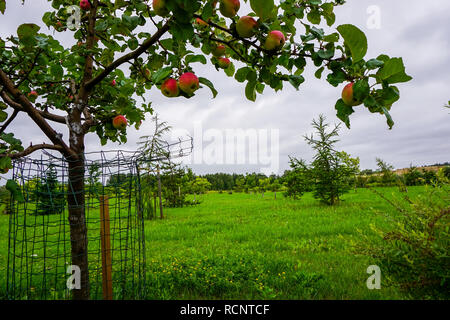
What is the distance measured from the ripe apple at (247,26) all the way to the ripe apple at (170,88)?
46cm

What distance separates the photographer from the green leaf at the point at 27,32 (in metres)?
1.74

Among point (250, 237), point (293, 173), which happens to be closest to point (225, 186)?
point (293, 173)

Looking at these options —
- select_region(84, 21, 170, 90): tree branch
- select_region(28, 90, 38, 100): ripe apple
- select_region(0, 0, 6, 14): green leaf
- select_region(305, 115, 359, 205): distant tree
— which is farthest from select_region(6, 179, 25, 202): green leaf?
select_region(305, 115, 359, 205): distant tree

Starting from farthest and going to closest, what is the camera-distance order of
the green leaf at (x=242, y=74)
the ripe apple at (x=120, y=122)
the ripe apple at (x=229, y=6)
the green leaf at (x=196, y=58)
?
the ripe apple at (x=120, y=122), the green leaf at (x=242, y=74), the green leaf at (x=196, y=58), the ripe apple at (x=229, y=6)

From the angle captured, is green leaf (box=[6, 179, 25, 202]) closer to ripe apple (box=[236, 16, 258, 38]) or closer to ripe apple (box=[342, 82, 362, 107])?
ripe apple (box=[236, 16, 258, 38])

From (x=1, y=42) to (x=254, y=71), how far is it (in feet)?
7.21

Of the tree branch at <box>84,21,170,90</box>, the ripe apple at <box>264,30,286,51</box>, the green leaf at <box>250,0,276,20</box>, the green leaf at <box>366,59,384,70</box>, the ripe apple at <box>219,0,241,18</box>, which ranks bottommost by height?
the green leaf at <box>366,59,384,70</box>

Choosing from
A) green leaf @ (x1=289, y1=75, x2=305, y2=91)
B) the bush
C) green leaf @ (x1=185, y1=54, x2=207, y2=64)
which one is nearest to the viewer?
green leaf @ (x1=185, y1=54, x2=207, y2=64)

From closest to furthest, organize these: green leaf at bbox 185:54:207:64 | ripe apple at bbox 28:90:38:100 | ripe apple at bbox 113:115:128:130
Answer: green leaf at bbox 185:54:207:64 → ripe apple at bbox 113:115:128:130 → ripe apple at bbox 28:90:38:100

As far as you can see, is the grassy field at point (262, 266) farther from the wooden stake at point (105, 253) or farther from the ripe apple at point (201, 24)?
the ripe apple at point (201, 24)

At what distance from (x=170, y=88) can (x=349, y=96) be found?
2.98 feet

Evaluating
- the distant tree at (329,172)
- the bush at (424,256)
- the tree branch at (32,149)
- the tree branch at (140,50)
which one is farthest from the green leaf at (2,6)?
the distant tree at (329,172)

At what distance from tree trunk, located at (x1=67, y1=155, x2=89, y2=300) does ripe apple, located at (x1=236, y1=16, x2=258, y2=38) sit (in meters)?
1.77

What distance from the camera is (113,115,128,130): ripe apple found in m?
2.36
